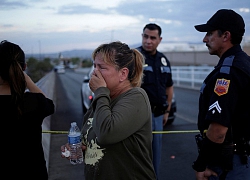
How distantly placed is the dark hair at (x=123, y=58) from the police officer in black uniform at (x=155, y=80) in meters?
1.94

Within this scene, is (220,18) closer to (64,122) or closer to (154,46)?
(154,46)

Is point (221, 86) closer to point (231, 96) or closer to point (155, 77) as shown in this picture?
point (231, 96)

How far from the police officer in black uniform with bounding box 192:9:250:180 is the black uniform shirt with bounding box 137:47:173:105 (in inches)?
68.5

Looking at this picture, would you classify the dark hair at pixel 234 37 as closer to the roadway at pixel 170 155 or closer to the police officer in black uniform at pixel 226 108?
the police officer in black uniform at pixel 226 108

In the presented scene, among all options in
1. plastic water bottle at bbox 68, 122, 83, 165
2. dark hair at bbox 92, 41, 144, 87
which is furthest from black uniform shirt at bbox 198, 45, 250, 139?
plastic water bottle at bbox 68, 122, 83, 165

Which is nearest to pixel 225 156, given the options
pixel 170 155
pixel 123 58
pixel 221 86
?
pixel 221 86

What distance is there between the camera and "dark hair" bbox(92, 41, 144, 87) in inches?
81.4

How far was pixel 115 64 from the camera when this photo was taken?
2.07 m

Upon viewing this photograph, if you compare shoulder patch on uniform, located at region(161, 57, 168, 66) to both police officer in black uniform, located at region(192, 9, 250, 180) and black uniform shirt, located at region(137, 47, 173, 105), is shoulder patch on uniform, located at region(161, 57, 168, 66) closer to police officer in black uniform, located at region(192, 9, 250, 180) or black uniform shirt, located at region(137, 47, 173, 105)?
black uniform shirt, located at region(137, 47, 173, 105)

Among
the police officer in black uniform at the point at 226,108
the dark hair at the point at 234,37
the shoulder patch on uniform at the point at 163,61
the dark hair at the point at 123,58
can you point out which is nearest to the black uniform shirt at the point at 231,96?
the police officer in black uniform at the point at 226,108

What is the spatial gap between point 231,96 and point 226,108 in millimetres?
96

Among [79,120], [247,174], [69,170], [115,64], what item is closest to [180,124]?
[79,120]

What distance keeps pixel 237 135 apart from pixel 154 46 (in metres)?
2.34

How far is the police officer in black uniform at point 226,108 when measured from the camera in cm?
216
